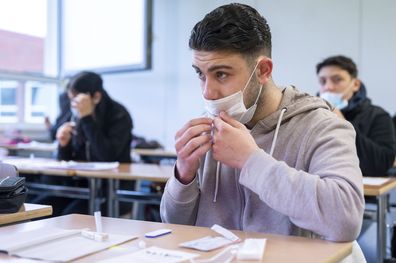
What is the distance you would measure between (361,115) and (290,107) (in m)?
1.71

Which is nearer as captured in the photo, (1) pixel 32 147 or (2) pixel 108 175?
(2) pixel 108 175

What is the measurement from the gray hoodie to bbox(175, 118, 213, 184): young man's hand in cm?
10

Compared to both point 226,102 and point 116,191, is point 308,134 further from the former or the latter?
point 116,191

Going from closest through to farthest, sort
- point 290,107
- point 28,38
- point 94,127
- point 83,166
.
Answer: point 290,107
point 83,166
point 94,127
point 28,38

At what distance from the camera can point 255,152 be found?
112 centimetres

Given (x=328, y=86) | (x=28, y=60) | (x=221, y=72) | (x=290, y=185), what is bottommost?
(x=290, y=185)

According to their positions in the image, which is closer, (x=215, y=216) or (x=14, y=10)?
(x=215, y=216)

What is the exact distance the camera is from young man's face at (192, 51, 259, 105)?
125 cm

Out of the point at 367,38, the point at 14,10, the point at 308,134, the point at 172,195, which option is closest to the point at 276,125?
the point at 308,134

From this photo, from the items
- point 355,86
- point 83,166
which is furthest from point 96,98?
point 355,86

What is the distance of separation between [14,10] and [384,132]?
389 centimetres

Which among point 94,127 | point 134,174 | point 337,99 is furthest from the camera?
point 94,127

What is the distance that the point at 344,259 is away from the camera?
1.05 metres

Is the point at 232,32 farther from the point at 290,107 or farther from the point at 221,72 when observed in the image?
the point at 290,107
